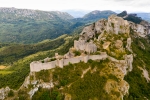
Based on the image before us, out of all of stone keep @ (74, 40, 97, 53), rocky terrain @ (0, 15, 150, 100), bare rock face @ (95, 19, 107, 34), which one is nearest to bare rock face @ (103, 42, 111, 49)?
rocky terrain @ (0, 15, 150, 100)

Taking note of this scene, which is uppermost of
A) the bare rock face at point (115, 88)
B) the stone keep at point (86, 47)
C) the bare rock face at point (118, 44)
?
the stone keep at point (86, 47)

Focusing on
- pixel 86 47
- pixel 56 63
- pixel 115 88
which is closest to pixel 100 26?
pixel 86 47

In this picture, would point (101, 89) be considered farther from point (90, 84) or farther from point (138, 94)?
point (138, 94)

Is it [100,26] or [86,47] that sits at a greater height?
[86,47]

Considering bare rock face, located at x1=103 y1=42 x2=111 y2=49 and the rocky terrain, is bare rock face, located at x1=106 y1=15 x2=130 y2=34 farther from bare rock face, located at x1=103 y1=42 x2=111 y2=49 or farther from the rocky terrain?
bare rock face, located at x1=103 y1=42 x2=111 y2=49

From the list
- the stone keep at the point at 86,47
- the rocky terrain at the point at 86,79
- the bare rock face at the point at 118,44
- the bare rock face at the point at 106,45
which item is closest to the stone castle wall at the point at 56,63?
the rocky terrain at the point at 86,79

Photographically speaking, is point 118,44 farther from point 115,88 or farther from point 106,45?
point 115,88

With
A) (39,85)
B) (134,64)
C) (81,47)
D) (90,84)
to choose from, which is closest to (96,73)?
(90,84)

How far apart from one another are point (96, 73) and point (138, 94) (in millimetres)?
22747

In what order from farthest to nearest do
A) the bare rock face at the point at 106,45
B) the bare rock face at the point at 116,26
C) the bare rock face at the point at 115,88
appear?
the bare rock face at the point at 116,26 → the bare rock face at the point at 106,45 → the bare rock face at the point at 115,88

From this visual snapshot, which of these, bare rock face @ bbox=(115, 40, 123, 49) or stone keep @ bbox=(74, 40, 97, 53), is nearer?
stone keep @ bbox=(74, 40, 97, 53)

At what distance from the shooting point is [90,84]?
3029 inches

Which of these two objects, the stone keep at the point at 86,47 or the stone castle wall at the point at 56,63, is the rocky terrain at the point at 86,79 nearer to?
the stone keep at the point at 86,47

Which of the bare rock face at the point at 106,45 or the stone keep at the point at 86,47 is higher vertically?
the stone keep at the point at 86,47
